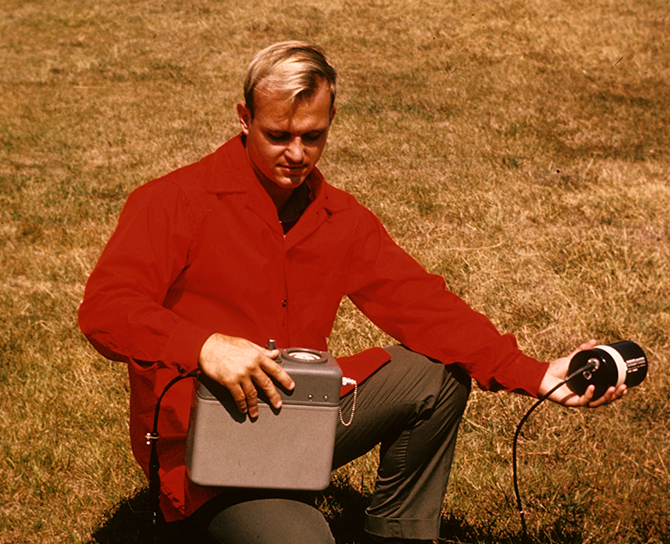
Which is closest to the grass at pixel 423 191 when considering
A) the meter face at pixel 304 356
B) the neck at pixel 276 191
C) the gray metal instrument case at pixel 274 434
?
the gray metal instrument case at pixel 274 434

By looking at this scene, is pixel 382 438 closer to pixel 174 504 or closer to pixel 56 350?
pixel 174 504

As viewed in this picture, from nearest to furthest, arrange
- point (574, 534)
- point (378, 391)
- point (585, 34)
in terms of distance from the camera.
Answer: point (378, 391) < point (574, 534) < point (585, 34)

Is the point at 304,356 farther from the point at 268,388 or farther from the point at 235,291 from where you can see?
the point at 235,291

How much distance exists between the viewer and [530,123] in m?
11.5

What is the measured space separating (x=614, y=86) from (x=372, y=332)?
10.0 m

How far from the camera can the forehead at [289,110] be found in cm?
275

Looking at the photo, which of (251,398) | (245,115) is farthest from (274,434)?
(245,115)

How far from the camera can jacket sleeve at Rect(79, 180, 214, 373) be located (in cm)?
235

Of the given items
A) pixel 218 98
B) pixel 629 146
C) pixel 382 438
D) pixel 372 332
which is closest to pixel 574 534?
pixel 382 438

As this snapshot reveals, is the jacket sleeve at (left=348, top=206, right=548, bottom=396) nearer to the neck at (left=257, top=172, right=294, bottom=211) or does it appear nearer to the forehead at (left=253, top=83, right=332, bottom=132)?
the neck at (left=257, top=172, right=294, bottom=211)

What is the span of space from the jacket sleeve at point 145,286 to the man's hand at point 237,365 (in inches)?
1.5

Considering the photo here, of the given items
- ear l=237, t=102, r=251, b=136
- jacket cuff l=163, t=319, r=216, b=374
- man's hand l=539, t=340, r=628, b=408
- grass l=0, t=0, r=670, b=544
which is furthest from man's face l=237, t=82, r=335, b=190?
grass l=0, t=0, r=670, b=544

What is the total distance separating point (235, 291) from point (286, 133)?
22.5 inches

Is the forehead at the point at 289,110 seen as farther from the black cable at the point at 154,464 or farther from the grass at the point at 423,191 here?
the grass at the point at 423,191
